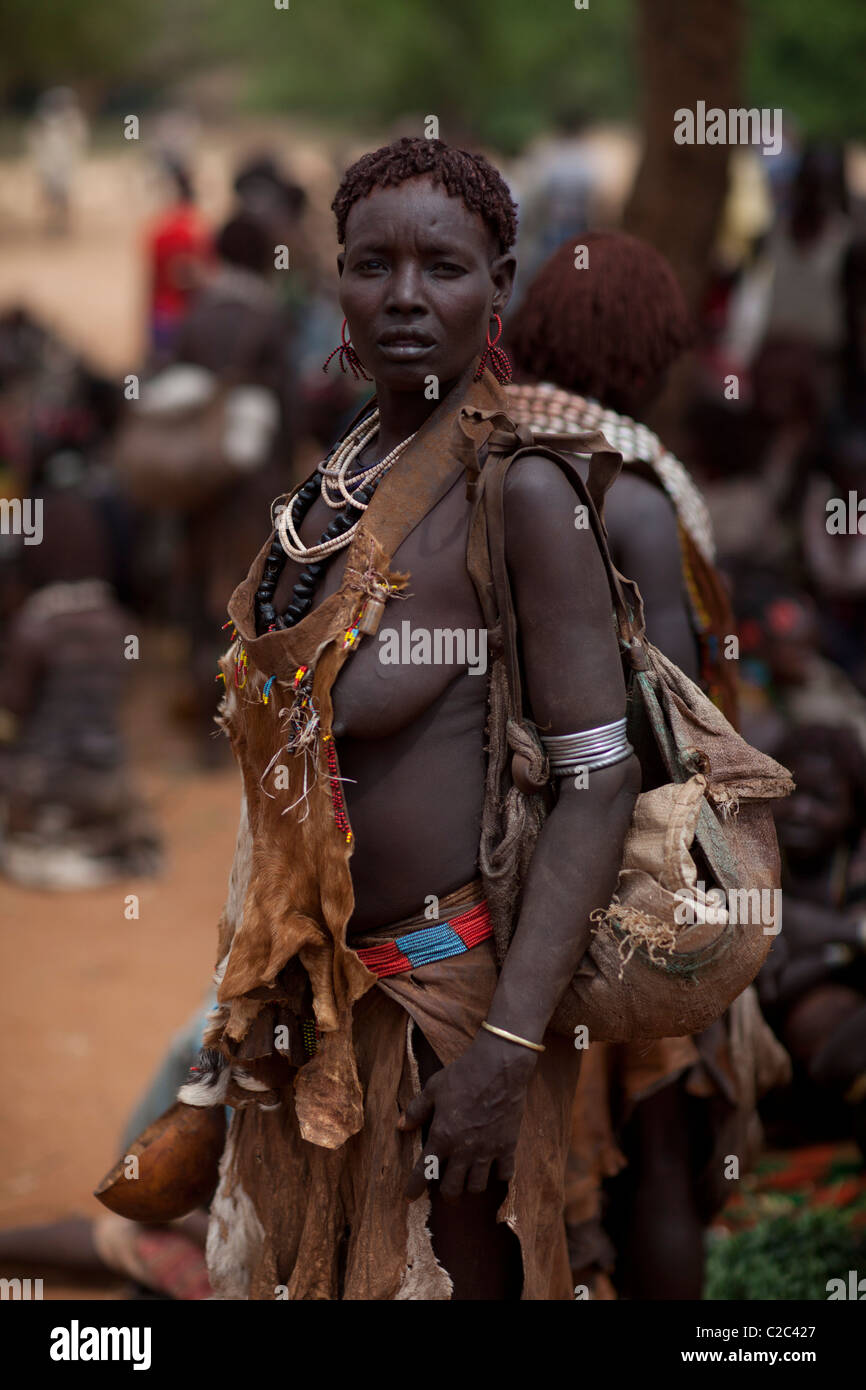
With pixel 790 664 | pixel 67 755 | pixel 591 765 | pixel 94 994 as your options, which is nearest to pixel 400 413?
pixel 591 765

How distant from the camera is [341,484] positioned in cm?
208

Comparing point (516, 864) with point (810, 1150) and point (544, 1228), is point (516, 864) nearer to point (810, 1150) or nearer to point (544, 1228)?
point (544, 1228)

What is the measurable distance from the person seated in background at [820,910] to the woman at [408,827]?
1683mm

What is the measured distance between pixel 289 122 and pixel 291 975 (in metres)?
40.0

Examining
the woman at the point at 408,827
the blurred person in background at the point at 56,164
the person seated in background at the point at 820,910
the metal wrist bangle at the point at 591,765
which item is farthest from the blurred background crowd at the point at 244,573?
the blurred person in background at the point at 56,164

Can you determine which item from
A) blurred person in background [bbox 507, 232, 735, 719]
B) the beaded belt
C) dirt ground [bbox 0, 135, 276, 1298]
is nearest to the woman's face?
blurred person in background [bbox 507, 232, 735, 719]

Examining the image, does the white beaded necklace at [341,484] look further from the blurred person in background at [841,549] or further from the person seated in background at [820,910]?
the blurred person in background at [841,549]

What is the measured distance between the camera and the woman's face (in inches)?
74.9

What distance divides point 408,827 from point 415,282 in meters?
0.71

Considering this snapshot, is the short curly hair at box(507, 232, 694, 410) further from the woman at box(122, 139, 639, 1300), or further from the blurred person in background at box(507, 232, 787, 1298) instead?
the woman at box(122, 139, 639, 1300)

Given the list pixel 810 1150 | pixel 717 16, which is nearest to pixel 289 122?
pixel 717 16

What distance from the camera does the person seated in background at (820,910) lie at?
371cm

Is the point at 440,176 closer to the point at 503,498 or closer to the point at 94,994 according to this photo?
the point at 503,498

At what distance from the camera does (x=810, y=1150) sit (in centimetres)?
399
